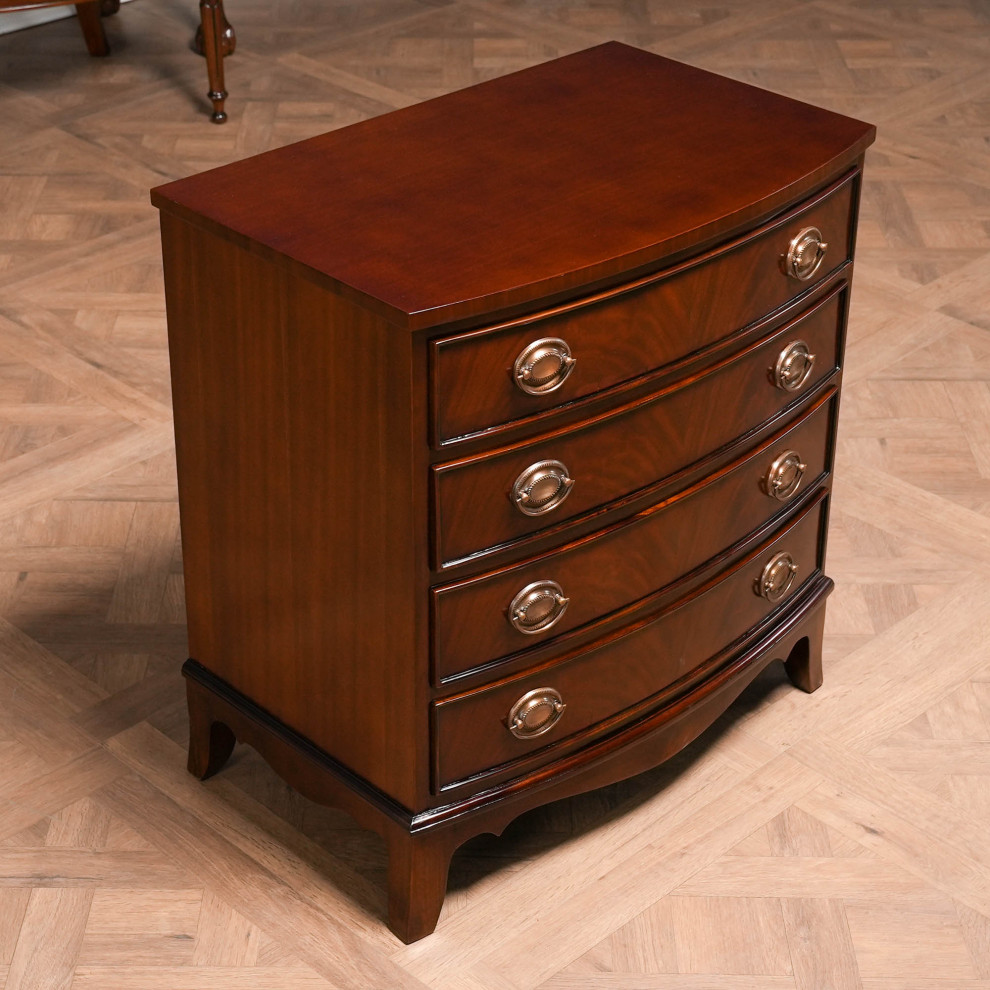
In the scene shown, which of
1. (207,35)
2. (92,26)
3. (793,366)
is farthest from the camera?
(92,26)

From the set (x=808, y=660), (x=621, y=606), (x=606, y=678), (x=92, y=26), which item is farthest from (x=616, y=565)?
(x=92, y=26)

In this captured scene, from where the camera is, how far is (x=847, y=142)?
2.03m

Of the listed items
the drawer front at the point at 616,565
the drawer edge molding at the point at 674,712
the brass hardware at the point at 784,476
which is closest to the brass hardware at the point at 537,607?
the drawer front at the point at 616,565

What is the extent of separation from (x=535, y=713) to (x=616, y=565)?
8.6 inches

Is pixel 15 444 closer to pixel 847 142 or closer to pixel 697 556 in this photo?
pixel 697 556

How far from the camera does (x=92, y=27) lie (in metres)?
4.97

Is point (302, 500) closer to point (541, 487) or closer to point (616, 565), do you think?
point (541, 487)

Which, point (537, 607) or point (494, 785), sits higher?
point (537, 607)

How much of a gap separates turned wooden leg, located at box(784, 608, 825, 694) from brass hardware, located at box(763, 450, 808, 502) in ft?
1.02

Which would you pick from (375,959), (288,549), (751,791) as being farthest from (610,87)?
(375,959)

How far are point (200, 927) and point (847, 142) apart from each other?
135 centimetres

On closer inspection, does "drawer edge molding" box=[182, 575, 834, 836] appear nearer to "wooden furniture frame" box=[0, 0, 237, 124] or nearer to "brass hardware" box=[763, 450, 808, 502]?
"brass hardware" box=[763, 450, 808, 502]

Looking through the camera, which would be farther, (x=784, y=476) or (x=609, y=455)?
(x=784, y=476)

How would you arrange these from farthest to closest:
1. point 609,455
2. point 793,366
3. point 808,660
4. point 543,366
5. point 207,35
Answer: point 207,35 < point 808,660 < point 793,366 < point 609,455 < point 543,366
